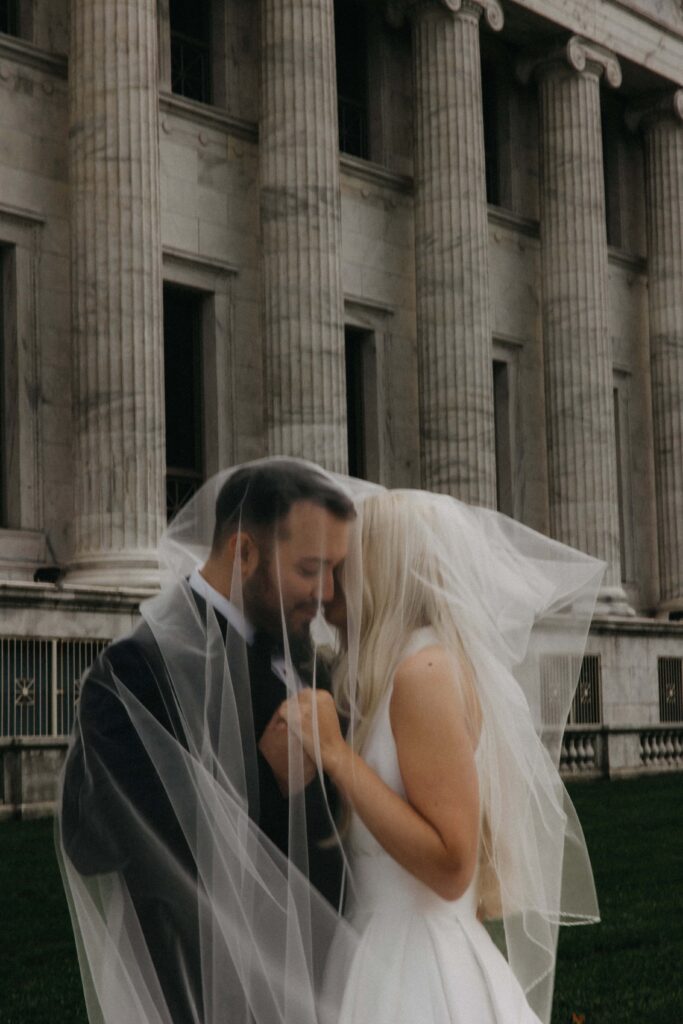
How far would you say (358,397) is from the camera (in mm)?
30391

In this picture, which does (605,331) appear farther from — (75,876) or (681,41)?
(75,876)

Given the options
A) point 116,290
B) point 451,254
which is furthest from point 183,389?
point 451,254

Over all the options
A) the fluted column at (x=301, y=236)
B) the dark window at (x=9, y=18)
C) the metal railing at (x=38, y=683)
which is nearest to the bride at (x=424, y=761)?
the metal railing at (x=38, y=683)

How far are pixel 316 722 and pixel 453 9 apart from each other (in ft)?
88.2

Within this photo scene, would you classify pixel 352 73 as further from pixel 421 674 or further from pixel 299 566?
pixel 421 674

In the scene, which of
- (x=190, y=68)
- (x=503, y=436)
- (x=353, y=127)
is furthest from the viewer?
(x=503, y=436)

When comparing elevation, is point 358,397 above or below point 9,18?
below

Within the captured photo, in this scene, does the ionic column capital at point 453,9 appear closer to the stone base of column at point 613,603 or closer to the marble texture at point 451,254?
the marble texture at point 451,254

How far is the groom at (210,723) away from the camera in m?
4.34

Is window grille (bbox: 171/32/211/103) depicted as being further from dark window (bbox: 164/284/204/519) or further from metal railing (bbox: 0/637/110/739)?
metal railing (bbox: 0/637/110/739)

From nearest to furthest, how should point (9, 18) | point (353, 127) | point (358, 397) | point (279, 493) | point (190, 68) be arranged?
point (279, 493) < point (9, 18) < point (190, 68) < point (358, 397) < point (353, 127)

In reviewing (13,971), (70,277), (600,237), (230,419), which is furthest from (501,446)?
(13,971)

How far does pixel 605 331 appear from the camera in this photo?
107ft

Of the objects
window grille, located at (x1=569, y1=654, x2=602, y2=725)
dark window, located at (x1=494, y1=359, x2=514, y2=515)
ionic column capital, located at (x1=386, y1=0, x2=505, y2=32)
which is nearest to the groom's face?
window grille, located at (x1=569, y1=654, x2=602, y2=725)
